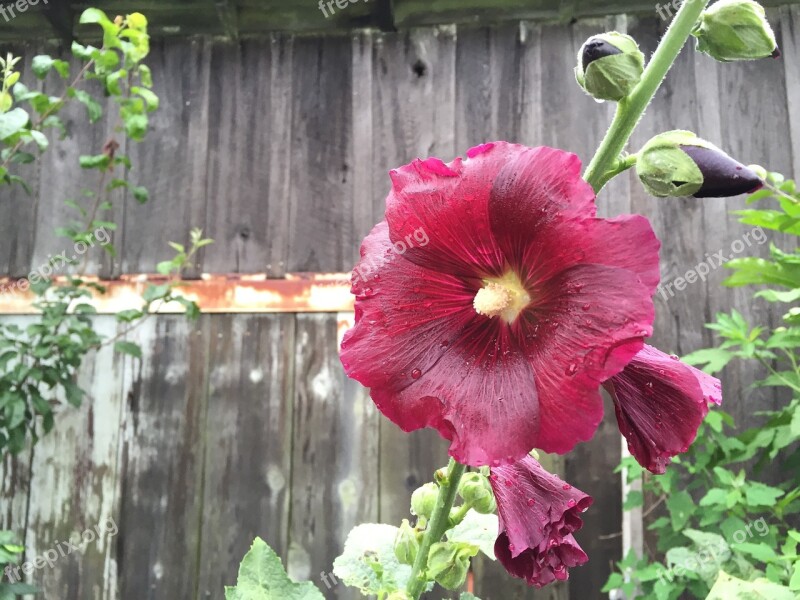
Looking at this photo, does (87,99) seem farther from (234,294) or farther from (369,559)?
(369,559)

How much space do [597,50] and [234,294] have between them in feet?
4.46

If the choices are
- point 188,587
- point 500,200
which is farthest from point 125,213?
point 500,200

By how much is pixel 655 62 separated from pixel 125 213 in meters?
1.58

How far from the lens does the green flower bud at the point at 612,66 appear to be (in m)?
0.37

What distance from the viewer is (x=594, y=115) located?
64.9 inches

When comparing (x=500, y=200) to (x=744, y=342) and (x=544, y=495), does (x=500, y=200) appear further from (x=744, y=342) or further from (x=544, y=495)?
(x=744, y=342)

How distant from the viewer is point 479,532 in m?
0.53
